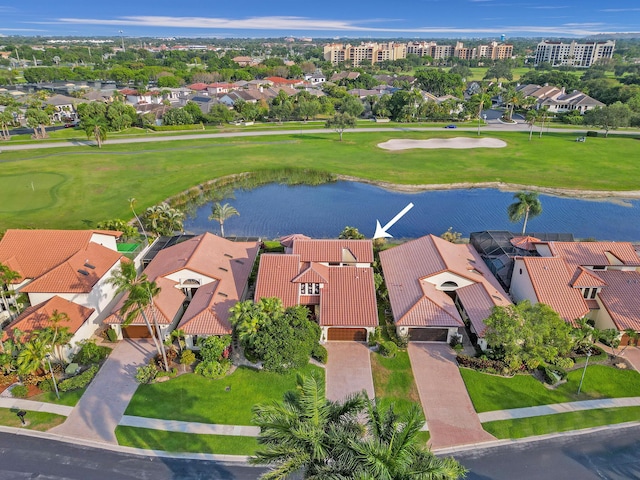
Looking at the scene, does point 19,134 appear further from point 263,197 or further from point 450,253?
point 450,253

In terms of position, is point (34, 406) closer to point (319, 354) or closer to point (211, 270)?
point (211, 270)

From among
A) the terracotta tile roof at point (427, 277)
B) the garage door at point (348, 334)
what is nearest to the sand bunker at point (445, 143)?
the terracotta tile roof at point (427, 277)

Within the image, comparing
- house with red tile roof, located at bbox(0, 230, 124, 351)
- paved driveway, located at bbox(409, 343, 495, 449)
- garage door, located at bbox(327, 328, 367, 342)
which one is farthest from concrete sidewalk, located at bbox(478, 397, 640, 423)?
house with red tile roof, located at bbox(0, 230, 124, 351)

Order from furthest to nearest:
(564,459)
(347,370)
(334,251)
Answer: (334,251) < (347,370) < (564,459)

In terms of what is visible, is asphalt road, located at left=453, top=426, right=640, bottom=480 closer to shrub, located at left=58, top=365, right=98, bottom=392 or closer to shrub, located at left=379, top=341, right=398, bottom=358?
shrub, located at left=379, top=341, right=398, bottom=358

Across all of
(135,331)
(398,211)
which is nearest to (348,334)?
(135,331)

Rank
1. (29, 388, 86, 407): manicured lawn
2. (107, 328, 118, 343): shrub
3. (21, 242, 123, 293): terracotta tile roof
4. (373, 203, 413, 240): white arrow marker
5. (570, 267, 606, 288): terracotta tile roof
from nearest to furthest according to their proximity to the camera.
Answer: (29, 388, 86, 407): manicured lawn
(107, 328, 118, 343): shrub
(21, 242, 123, 293): terracotta tile roof
(570, 267, 606, 288): terracotta tile roof
(373, 203, 413, 240): white arrow marker
